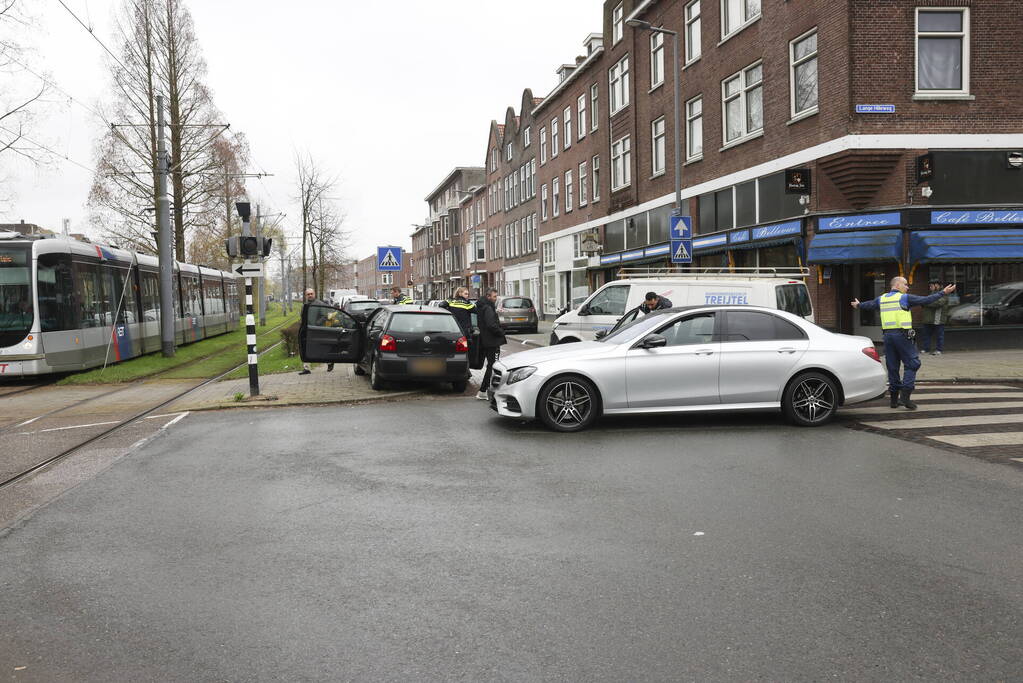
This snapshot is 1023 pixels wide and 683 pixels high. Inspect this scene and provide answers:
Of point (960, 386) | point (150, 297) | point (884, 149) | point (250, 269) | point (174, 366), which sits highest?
point (884, 149)

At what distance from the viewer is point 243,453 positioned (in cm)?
840

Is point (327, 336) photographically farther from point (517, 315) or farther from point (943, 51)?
point (517, 315)

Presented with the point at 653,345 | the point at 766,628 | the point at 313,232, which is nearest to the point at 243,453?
the point at 653,345

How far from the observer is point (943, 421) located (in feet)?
31.5

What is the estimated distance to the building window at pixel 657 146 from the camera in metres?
29.4

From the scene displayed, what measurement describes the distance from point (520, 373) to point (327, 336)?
5.50 m

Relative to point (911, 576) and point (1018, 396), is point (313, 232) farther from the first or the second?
point (911, 576)

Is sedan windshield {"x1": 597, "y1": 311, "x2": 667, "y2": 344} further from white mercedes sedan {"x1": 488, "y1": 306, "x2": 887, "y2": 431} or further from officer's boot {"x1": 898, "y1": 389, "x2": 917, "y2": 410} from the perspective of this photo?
officer's boot {"x1": 898, "y1": 389, "x2": 917, "y2": 410}

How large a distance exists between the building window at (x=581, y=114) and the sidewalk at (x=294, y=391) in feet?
82.0

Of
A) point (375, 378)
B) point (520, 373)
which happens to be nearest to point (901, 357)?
point (520, 373)

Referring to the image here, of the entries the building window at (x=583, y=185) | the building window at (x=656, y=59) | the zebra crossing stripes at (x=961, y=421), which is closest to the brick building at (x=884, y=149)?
the building window at (x=656, y=59)

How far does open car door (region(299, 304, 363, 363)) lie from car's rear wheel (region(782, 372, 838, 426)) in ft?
24.6

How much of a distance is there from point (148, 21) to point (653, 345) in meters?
28.4

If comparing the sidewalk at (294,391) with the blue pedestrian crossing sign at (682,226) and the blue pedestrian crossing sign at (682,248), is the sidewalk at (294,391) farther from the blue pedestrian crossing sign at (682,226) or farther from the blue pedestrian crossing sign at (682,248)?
the blue pedestrian crossing sign at (682,226)
